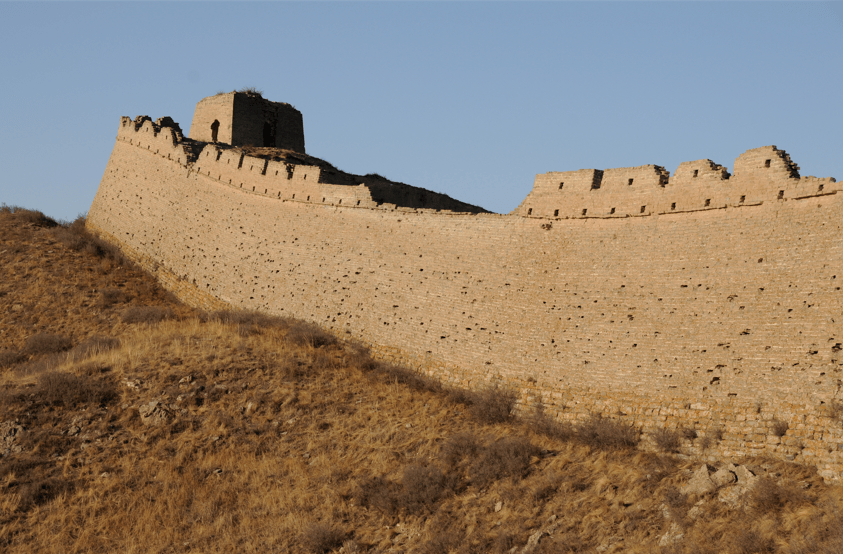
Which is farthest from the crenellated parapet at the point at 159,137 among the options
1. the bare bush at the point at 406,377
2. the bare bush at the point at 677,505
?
the bare bush at the point at 677,505

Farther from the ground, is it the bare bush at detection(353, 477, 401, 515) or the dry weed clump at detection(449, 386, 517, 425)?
the dry weed clump at detection(449, 386, 517, 425)

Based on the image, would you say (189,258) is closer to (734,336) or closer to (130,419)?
(130,419)

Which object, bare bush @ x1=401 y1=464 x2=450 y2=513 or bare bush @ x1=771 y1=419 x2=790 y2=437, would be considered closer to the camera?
bare bush @ x1=771 y1=419 x2=790 y2=437

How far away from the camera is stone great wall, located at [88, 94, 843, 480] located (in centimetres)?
1191

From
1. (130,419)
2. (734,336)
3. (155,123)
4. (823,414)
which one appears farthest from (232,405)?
(155,123)

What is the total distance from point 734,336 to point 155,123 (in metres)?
18.7

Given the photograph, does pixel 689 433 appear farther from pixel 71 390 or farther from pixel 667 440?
pixel 71 390

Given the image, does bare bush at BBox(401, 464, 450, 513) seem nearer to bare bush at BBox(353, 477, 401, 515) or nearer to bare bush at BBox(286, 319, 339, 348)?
bare bush at BBox(353, 477, 401, 515)

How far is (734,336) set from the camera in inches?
491

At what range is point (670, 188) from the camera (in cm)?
1417

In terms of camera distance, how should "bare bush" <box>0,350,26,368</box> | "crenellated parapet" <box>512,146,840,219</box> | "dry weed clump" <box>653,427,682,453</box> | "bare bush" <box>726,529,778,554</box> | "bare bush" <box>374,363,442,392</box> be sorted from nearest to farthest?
"bare bush" <box>726,529,778,554</box> < "dry weed clump" <box>653,427,682,453</box> < "crenellated parapet" <box>512,146,840,219</box> < "bare bush" <box>374,363,442,392</box> < "bare bush" <box>0,350,26,368</box>

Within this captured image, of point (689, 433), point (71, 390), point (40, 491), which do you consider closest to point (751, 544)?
point (689, 433)

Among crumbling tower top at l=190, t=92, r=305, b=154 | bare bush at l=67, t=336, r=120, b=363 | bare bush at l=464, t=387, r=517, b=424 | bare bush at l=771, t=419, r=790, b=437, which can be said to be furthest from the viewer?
crumbling tower top at l=190, t=92, r=305, b=154

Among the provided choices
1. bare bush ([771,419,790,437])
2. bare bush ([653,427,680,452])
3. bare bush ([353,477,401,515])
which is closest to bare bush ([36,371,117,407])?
bare bush ([353,477,401,515])
